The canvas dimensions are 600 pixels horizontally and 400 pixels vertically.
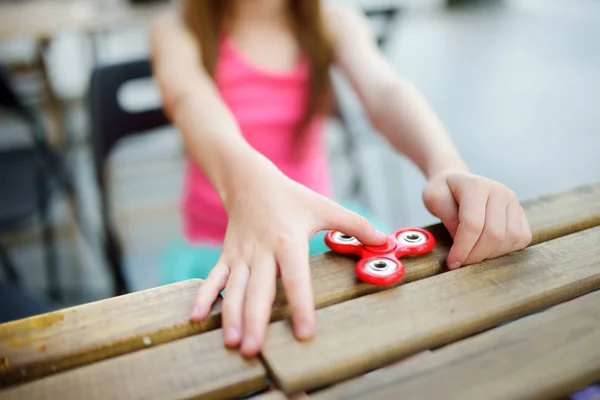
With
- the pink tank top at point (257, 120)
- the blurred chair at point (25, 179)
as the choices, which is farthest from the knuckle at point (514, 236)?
the blurred chair at point (25, 179)

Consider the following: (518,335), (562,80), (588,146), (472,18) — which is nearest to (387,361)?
(518,335)

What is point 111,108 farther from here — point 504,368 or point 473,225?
point 504,368

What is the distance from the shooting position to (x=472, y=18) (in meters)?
5.47

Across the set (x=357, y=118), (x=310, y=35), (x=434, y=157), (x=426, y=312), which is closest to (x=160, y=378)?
(x=426, y=312)

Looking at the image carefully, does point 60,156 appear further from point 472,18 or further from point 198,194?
point 472,18

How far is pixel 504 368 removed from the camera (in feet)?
1.26

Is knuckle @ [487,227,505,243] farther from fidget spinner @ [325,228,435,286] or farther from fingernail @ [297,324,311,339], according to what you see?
fingernail @ [297,324,311,339]

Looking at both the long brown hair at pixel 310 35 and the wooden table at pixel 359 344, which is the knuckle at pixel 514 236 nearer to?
the wooden table at pixel 359 344

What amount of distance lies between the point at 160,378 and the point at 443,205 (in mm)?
338

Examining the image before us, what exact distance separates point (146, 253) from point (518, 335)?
5.75 feet

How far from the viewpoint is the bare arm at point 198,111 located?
2.07ft

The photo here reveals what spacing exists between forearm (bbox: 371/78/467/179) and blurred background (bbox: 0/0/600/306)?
0.31 feet

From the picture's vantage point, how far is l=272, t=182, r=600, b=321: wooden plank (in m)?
0.47

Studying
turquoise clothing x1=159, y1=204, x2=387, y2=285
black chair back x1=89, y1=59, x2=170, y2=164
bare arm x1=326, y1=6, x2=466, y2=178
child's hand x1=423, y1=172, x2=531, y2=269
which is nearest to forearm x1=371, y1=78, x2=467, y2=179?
bare arm x1=326, y1=6, x2=466, y2=178
